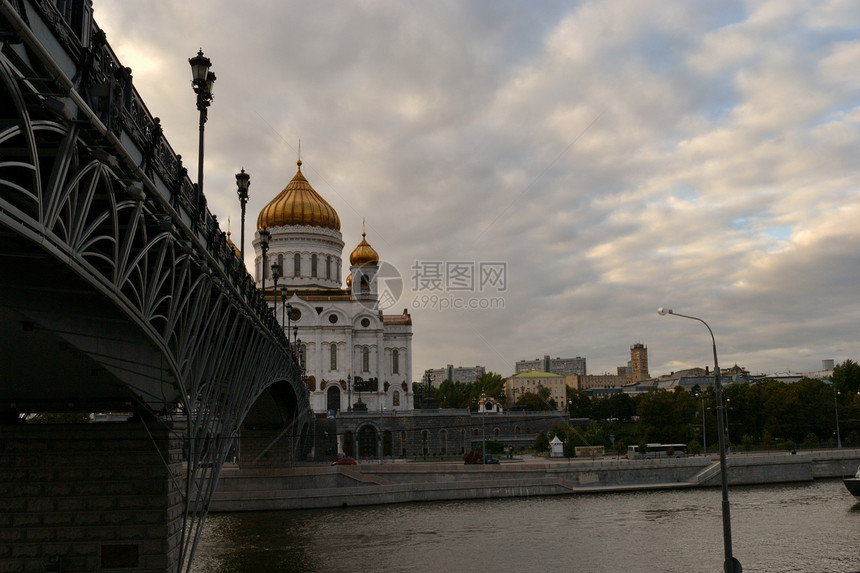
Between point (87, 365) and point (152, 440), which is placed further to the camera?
point (152, 440)

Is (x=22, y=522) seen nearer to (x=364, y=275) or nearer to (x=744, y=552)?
(x=744, y=552)

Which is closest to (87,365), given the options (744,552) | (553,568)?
(553,568)

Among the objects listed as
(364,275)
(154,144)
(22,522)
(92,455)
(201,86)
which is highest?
(364,275)

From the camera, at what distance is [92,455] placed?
13.9 meters

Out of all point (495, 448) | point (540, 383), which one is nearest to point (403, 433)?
point (495, 448)

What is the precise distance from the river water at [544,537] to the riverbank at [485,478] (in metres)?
0.99

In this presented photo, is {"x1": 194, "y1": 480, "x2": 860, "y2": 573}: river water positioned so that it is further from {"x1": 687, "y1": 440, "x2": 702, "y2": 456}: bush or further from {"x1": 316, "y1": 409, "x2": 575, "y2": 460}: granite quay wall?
{"x1": 316, "y1": 409, "x2": 575, "y2": 460}: granite quay wall

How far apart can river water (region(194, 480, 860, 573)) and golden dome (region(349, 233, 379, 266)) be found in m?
34.6

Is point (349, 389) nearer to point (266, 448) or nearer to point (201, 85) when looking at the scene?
point (266, 448)

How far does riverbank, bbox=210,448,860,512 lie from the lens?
34.2 m

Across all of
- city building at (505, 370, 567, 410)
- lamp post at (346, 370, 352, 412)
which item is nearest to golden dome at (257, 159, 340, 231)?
lamp post at (346, 370, 352, 412)

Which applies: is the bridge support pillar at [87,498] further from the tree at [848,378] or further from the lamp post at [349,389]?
the tree at [848,378]

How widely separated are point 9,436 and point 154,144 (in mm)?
8499

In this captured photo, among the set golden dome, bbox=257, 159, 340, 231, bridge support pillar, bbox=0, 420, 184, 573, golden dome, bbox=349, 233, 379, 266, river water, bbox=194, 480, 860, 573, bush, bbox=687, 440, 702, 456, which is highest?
golden dome, bbox=257, 159, 340, 231
